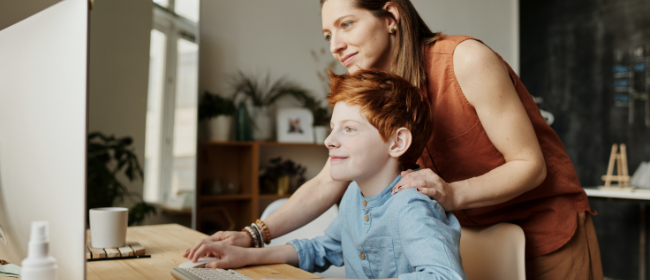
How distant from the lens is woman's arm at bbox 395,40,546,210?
3.20 feet

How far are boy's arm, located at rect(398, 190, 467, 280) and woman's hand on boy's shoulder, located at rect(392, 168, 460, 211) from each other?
1cm

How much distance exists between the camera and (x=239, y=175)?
405cm

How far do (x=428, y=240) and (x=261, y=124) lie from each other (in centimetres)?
339

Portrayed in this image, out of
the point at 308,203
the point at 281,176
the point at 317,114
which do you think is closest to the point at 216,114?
the point at 281,176

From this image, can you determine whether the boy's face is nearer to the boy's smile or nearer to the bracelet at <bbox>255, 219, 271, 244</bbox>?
the boy's smile

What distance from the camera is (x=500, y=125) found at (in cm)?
100

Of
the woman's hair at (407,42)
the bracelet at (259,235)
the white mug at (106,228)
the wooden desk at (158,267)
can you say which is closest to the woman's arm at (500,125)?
the woman's hair at (407,42)

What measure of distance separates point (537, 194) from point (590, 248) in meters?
0.20

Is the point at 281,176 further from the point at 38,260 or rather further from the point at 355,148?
the point at 38,260

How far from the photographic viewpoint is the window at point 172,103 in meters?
3.22

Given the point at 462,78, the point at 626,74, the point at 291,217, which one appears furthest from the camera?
the point at 626,74

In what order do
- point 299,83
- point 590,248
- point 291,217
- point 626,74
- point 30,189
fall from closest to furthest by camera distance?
1. point 30,189
2. point 590,248
3. point 291,217
4. point 626,74
5. point 299,83

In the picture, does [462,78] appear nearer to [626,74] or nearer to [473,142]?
[473,142]

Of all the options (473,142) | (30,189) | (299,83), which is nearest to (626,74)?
(299,83)
